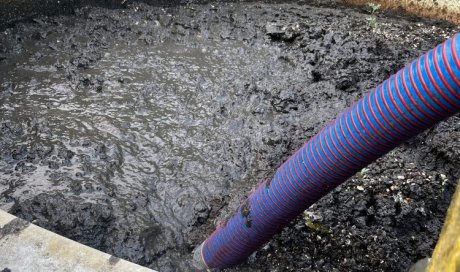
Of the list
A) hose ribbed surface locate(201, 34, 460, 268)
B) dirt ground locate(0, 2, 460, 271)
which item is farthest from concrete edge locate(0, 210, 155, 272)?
dirt ground locate(0, 2, 460, 271)

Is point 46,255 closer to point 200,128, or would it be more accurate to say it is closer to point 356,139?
point 356,139

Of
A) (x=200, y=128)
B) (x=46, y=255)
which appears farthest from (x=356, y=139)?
(x=200, y=128)

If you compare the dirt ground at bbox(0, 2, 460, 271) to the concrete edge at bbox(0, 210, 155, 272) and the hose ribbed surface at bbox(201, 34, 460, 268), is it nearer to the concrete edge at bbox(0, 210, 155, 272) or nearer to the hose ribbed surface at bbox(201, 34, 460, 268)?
the hose ribbed surface at bbox(201, 34, 460, 268)

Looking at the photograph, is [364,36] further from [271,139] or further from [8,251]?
[8,251]

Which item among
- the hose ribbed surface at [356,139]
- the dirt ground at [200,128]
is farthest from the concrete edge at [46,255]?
the dirt ground at [200,128]

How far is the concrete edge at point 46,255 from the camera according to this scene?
1.98 metres

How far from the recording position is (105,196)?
314 cm

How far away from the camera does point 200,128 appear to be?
379cm

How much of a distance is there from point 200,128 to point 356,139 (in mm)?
2207

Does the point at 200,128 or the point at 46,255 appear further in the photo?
the point at 200,128

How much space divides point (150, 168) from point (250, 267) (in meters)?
1.20

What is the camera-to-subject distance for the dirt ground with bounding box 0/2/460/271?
2758 mm

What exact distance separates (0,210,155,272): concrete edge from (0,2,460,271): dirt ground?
725 mm

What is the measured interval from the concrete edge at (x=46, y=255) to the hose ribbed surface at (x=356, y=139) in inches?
23.5
